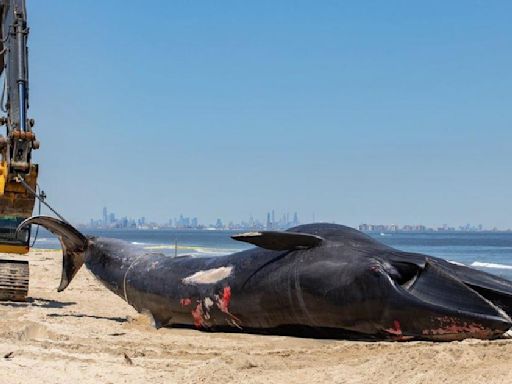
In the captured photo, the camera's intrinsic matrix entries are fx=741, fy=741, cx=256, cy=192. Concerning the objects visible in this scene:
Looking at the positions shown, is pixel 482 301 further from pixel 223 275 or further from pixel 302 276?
pixel 223 275

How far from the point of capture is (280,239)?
24.6 ft

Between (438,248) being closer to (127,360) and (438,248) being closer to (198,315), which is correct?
(198,315)

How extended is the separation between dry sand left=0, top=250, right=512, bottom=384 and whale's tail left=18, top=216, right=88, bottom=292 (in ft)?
6.49

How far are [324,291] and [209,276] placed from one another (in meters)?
1.97

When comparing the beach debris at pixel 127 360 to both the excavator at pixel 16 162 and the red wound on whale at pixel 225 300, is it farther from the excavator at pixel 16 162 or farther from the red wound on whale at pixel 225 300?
the excavator at pixel 16 162

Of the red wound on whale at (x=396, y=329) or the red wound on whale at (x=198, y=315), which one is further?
the red wound on whale at (x=198, y=315)

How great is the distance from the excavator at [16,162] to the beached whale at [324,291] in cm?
277

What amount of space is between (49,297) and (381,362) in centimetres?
941

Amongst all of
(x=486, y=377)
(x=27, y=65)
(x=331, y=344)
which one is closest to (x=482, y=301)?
(x=486, y=377)

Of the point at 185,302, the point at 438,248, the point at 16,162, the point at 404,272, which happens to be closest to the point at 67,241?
the point at 16,162

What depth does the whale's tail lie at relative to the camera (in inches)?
434

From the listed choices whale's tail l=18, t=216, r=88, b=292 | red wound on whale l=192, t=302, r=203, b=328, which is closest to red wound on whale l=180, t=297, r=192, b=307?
red wound on whale l=192, t=302, r=203, b=328

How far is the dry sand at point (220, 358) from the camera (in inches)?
223

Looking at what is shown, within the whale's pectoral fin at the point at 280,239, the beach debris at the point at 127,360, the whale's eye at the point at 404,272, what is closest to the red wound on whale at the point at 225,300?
the whale's pectoral fin at the point at 280,239
